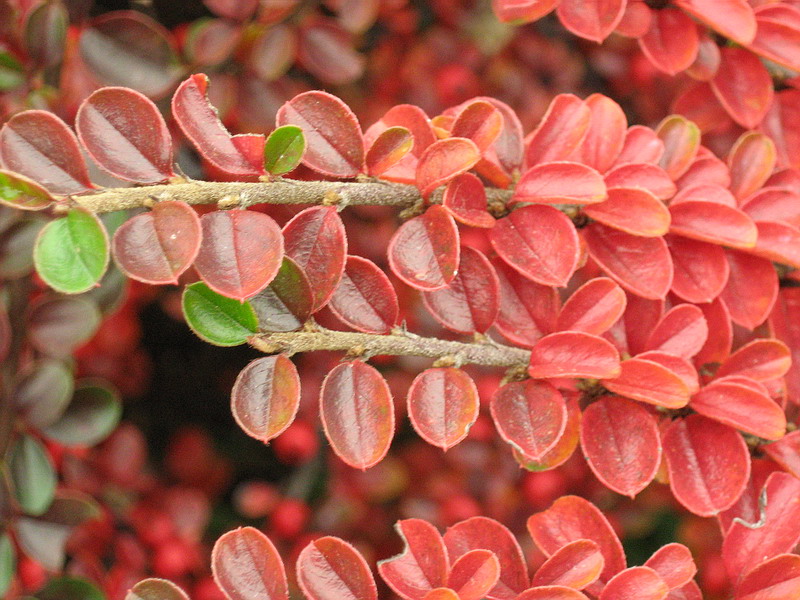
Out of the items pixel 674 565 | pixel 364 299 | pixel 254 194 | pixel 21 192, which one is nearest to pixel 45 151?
pixel 21 192

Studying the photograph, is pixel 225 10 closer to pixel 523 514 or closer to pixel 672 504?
pixel 523 514

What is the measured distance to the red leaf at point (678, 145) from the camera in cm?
79

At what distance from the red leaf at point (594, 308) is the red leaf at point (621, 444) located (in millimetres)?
71

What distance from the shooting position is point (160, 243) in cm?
54

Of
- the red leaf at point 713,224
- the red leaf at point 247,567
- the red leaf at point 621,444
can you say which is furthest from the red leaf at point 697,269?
the red leaf at point 247,567

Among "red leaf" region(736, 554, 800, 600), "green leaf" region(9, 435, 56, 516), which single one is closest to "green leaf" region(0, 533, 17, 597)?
"green leaf" region(9, 435, 56, 516)

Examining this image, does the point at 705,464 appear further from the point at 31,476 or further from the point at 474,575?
the point at 31,476

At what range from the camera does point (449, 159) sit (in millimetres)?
601

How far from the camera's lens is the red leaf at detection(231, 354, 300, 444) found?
567 mm

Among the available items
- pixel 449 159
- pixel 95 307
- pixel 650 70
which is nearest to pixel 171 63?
pixel 95 307

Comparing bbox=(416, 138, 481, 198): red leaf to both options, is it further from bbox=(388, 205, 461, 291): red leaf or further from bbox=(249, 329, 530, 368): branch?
bbox=(249, 329, 530, 368): branch

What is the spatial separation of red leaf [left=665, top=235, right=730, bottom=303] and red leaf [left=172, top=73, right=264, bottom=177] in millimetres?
414

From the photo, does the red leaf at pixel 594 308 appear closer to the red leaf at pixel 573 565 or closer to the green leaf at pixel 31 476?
the red leaf at pixel 573 565

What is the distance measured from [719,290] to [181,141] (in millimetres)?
789
